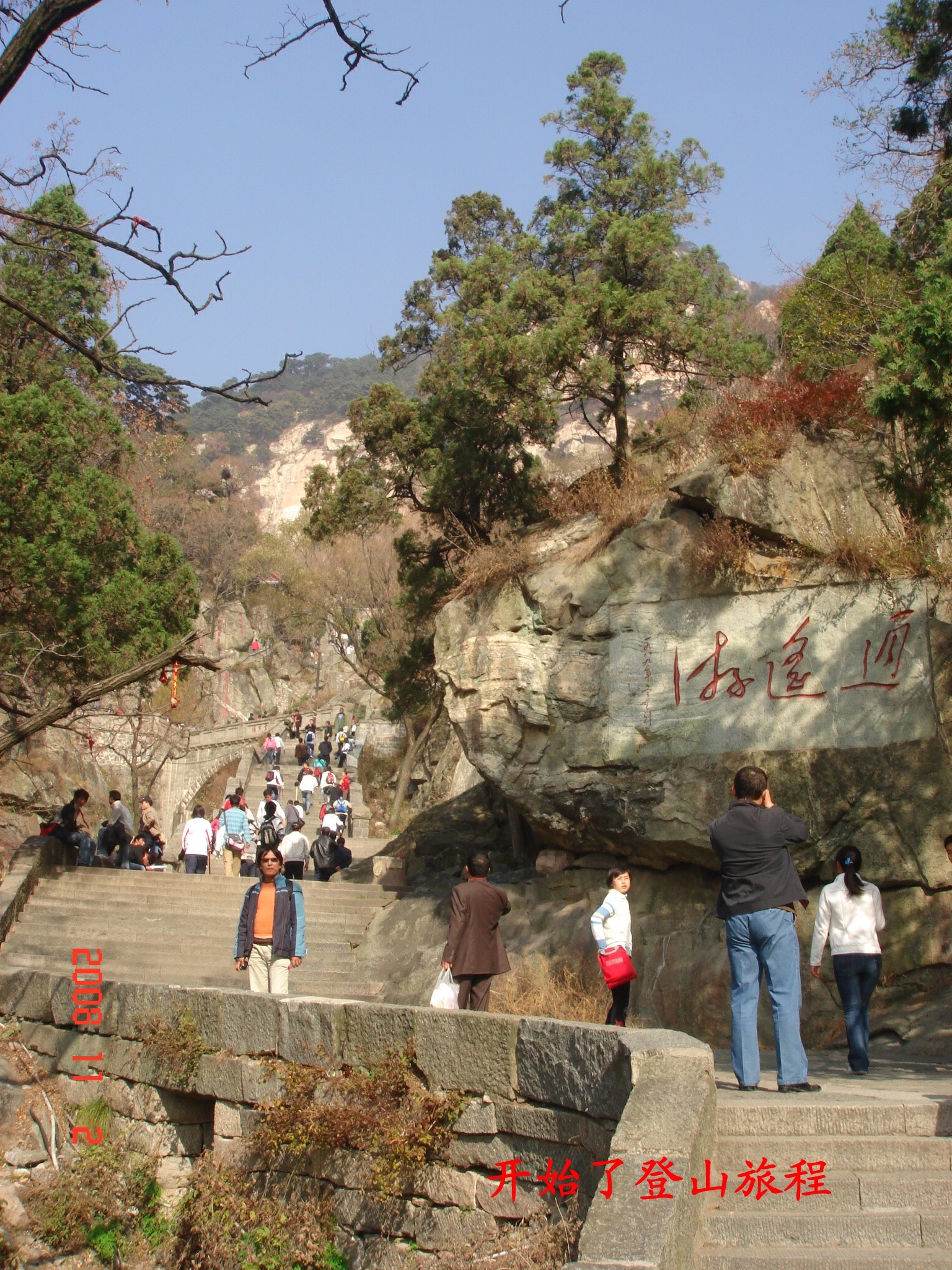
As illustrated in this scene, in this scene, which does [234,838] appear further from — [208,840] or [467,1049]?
[467,1049]

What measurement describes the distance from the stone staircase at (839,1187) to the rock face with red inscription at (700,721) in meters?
5.72

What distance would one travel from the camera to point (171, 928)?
16000 millimetres

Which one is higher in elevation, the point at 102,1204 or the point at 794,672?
the point at 794,672

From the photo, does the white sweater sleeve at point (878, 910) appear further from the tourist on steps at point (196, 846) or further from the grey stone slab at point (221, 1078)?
the tourist on steps at point (196, 846)

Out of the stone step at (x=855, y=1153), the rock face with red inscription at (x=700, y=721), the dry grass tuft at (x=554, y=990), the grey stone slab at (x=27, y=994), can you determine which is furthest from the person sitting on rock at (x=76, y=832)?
the stone step at (x=855, y=1153)

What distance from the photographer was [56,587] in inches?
629

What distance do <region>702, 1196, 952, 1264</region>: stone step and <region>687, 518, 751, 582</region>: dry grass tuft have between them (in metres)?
9.17

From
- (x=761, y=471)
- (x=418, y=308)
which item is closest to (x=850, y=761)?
(x=761, y=471)

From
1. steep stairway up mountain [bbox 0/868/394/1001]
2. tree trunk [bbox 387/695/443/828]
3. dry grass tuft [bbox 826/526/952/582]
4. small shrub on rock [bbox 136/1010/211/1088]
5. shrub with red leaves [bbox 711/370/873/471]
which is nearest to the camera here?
→ small shrub on rock [bbox 136/1010/211/1088]

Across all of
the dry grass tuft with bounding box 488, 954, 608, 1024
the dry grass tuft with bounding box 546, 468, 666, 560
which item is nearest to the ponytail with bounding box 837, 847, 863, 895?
the dry grass tuft with bounding box 488, 954, 608, 1024

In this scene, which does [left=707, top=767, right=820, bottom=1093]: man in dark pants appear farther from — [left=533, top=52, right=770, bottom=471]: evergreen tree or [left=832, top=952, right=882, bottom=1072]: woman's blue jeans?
[left=533, top=52, right=770, bottom=471]: evergreen tree

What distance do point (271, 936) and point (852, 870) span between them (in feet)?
12.9

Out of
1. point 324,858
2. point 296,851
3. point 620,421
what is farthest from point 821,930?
point 324,858

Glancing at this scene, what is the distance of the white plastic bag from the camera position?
7.28 metres
